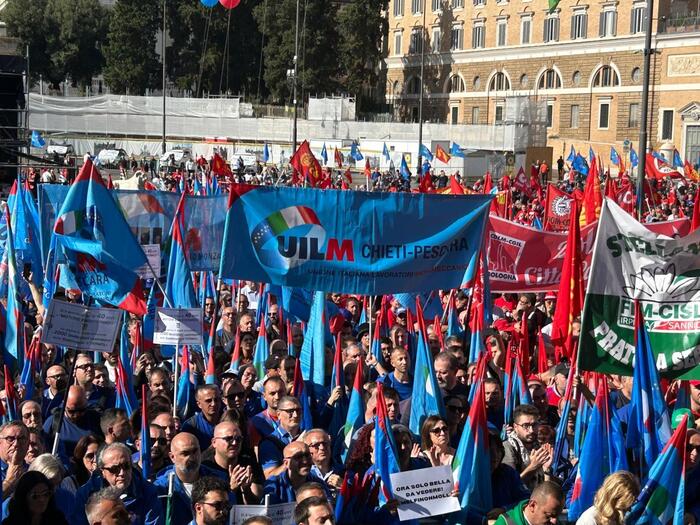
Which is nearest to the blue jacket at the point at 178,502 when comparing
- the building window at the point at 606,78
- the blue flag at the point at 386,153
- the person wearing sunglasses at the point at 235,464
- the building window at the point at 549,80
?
the person wearing sunglasses at the point at 235,464

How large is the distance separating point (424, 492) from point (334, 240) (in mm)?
3165

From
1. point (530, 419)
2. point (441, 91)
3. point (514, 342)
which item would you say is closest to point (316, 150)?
point (441, 91)

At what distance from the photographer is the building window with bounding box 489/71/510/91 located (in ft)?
239

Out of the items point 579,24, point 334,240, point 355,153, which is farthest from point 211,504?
point 579,24

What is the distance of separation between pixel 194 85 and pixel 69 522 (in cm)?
6798

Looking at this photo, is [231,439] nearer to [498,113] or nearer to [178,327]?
[178,327]

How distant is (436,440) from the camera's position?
661 centimetres

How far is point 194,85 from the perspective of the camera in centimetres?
7200

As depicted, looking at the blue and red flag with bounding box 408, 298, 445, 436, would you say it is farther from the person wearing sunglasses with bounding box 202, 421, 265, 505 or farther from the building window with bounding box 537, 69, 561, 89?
the building window with bounding box 537, 69, 561, 89

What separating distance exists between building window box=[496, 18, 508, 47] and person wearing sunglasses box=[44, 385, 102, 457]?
6764 cm

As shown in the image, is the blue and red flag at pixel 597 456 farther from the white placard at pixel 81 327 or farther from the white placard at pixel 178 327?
the white placard at pixel 178 327

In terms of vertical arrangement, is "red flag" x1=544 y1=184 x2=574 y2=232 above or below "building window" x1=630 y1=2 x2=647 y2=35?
below

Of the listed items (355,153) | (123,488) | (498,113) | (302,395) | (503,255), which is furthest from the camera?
(498,113)

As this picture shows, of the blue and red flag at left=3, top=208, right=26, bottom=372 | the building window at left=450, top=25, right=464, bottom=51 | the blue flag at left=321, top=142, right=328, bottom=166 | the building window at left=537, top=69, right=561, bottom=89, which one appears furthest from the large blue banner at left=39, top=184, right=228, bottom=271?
the building window at left=450, top=25, right=464, bottom=51
